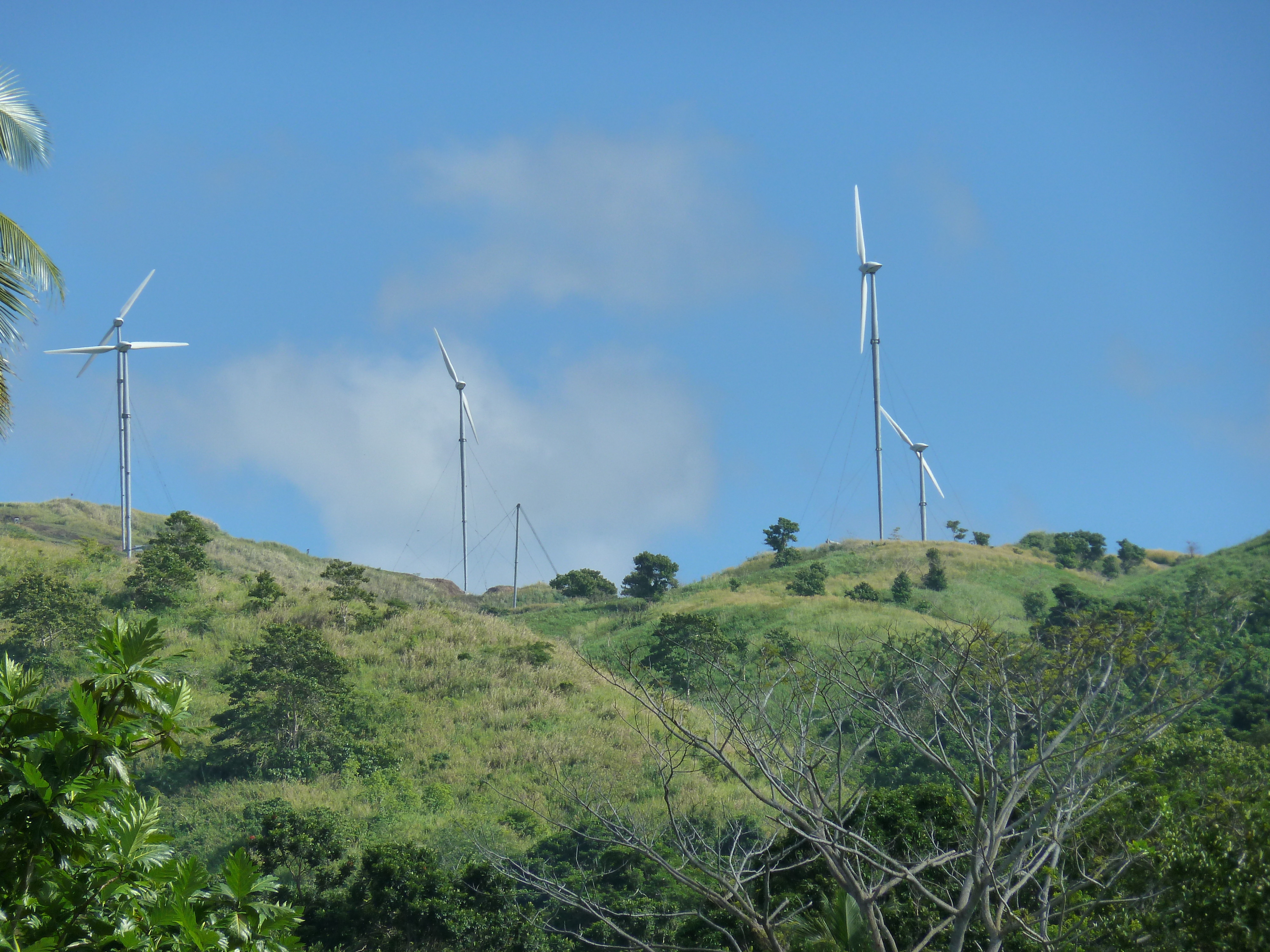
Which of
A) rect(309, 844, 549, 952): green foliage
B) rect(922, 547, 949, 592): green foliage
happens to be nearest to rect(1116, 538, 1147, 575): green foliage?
rect(922, 547, 949, 592): green foliage

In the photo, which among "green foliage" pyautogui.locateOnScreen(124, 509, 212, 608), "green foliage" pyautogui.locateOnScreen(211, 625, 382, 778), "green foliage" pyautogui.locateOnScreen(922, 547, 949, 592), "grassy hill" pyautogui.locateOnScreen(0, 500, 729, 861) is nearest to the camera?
"grassy hill" pyautogui.locateOnScreen(0, 500, 729, 861)

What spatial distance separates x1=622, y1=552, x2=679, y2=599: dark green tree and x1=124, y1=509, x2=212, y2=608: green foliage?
1039 inches

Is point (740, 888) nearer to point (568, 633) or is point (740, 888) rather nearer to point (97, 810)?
point (97, 810)

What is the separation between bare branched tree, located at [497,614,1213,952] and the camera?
38.3 ft

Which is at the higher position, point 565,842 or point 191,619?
point 191,619

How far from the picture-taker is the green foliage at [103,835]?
21.2ft

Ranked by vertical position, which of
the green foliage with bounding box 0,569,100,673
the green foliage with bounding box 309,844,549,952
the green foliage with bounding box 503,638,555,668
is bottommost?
the green foliage with bounding box 309,844,549,952

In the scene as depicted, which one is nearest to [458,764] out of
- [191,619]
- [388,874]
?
[388,874]

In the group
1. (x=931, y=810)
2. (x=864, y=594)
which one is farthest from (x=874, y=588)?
(x=931, y=810)

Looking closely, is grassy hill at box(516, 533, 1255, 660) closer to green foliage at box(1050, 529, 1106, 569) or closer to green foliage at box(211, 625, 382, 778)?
green foliage at box(1050, 529, 1106, 569)

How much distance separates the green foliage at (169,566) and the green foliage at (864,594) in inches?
1329

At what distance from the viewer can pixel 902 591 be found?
2248 inches

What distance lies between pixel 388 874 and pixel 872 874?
10117 millimetres

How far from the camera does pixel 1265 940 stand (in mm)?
8852
